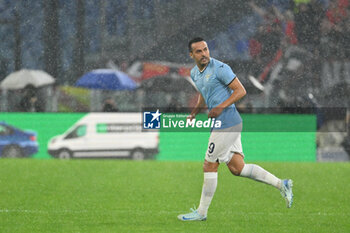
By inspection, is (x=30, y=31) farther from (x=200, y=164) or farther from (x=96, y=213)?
(x=96, y=213)

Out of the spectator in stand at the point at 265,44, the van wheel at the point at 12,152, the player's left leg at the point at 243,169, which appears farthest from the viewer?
the spectator in stand at the point at 265,44

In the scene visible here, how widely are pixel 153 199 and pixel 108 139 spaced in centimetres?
762

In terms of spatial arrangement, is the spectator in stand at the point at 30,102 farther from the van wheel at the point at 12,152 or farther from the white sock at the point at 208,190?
the white sock at the point at 208,190

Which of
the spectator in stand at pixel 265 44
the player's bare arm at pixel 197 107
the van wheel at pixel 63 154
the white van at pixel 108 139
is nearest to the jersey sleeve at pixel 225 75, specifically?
the player's bare arm at pixel 197 107

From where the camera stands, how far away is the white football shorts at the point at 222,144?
295 inches

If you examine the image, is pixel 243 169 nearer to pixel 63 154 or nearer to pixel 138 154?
pixel 138 154

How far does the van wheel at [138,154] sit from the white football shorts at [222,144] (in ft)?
30.8

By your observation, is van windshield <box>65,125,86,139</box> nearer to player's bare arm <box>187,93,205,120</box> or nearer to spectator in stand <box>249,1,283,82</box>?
spectator in stand <box>249,1,283,82</box>

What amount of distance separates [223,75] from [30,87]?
41.6ft

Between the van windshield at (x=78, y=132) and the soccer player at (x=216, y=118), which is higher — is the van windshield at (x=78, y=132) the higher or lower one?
the lower one

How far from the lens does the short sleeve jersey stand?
7.46 m

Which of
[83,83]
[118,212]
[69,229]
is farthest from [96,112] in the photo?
[69,229]

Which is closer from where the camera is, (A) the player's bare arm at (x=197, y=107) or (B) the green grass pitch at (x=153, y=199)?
(B) the green grass pitch at (x=153, y=199)

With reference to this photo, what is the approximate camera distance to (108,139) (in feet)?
55.6
